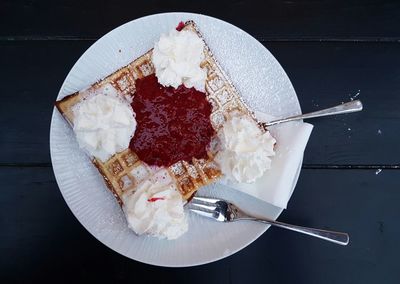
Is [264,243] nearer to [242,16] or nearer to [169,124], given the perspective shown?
[169,124]

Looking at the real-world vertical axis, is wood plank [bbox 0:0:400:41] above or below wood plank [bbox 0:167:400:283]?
above

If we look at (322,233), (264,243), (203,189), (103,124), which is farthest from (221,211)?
(103,124)

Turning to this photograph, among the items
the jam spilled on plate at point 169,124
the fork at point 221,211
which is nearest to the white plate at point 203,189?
the fork at point 221,211

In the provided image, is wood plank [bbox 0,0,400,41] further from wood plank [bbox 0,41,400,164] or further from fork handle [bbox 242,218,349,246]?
fork handle [bbox 242,218,349,246]

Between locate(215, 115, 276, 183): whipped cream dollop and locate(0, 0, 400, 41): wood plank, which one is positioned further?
locate(0, 0, 400, 41): wood plank

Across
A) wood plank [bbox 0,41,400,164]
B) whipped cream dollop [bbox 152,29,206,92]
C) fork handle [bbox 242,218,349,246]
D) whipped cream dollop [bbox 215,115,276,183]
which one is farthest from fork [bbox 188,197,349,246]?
whipped cream dollop [bbox 152,29,206,92]

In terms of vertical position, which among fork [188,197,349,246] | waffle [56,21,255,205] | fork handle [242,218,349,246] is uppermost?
waffle [56,21,255,205]
